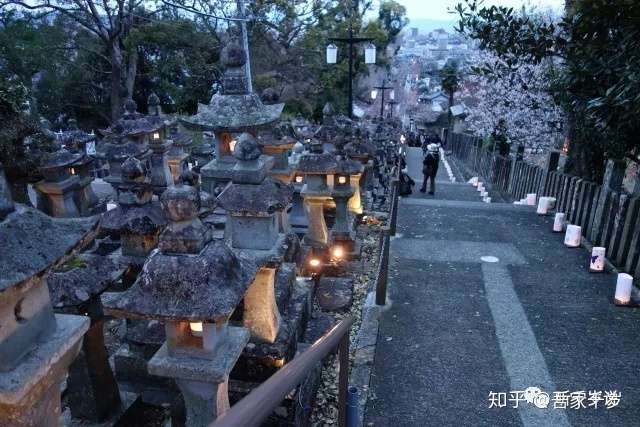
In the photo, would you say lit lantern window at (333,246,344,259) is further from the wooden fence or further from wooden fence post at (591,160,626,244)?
wooden fence post at (591,160,626,244)

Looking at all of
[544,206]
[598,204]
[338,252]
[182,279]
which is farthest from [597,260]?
[182,279]

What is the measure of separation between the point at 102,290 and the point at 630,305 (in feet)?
24.8

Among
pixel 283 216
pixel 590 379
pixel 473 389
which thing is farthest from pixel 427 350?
pixel 283 216

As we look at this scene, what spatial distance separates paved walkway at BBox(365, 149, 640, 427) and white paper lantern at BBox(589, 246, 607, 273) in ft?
0.50

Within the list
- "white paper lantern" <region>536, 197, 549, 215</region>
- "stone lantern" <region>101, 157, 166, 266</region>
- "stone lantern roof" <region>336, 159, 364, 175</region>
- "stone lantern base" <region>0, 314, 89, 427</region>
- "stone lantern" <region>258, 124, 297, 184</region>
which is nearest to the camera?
"stone lantern base" <region>0, 314, 89, 427</region>

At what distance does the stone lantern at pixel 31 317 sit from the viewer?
212cm

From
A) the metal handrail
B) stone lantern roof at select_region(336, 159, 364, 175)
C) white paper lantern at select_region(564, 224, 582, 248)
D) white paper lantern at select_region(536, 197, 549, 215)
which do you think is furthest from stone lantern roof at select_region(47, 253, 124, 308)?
white paper lantern at select_region(536, 197, 549, 215)

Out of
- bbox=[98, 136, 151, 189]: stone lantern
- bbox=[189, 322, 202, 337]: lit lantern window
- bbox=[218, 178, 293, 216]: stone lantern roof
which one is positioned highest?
bbox=[218, 178, 293, 216]: stone lantern roof

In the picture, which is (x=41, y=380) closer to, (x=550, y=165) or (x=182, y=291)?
(x=182, y=291)

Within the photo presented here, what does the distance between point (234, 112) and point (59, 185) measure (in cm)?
427

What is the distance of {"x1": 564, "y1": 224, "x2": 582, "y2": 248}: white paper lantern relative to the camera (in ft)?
31.3

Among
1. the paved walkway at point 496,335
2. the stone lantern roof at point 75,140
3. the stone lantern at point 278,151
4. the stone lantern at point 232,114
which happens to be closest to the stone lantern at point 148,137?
the stone lantern roof at point 75,140

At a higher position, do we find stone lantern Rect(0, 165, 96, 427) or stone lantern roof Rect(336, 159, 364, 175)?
stone lantern Rect(0, 165, 96, 427)

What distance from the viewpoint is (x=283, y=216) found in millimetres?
6957
